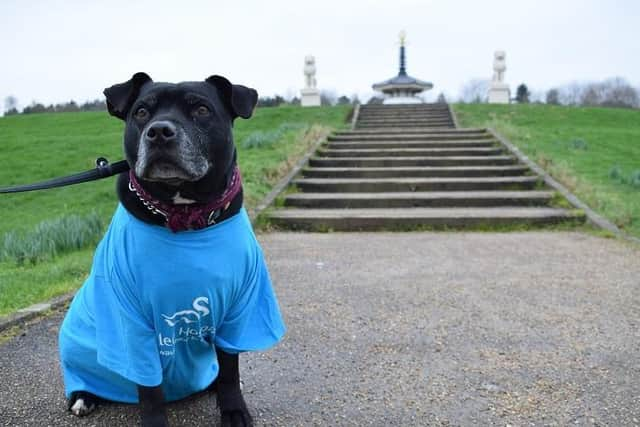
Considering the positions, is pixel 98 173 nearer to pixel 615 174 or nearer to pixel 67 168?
pixel 615 174

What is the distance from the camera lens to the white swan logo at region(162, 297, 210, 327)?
2.21 meters

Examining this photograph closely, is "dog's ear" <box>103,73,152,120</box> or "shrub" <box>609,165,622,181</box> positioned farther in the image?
"shrub" <box>609,165,622,181</box>

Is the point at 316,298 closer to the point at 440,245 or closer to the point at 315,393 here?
the point at 315,393

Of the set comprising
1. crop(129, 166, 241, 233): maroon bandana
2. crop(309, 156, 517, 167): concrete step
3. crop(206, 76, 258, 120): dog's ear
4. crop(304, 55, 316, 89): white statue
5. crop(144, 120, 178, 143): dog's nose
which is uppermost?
crop(304, 55, 316, 89): white statue

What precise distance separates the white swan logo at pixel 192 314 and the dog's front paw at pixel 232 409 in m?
0.46

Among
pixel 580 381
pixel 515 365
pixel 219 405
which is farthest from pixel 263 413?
pixel 580 381

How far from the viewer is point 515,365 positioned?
3297 mm

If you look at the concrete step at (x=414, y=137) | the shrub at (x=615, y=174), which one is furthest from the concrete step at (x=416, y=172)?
the concrete step at (x=414, y=137)

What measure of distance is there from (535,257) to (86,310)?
16.0ft

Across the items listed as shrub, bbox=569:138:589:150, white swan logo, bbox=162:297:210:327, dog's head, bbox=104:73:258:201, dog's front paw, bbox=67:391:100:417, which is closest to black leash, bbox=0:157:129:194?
dog's head, bbox=104:73:258:201

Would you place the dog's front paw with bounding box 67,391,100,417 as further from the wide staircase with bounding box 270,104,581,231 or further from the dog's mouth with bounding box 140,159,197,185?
the wide staircase with bounding box 270,104,581,231

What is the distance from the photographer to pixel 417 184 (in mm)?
9508

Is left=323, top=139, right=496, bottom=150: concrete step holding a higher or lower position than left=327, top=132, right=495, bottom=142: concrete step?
lower

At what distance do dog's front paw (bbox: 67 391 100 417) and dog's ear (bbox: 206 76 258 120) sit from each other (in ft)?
4.90
